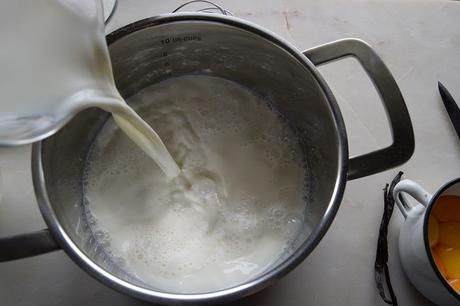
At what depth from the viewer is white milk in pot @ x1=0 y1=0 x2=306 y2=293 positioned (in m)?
0.67

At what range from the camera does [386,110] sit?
27.8 inches

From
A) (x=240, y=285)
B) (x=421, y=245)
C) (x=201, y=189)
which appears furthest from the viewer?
(x=201, y=189)

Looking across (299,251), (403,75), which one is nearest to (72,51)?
(299,251)

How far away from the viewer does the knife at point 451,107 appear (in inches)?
36.4

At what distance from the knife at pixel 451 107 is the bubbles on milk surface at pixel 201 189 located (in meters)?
0.30

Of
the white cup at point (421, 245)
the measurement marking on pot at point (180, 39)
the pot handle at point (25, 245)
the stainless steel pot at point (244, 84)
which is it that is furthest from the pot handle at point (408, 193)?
the pot handle at point (25, 245)

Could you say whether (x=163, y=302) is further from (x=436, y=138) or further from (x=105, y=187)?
(x=436, y=138)

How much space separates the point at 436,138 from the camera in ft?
3.05

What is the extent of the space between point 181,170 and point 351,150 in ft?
1.06

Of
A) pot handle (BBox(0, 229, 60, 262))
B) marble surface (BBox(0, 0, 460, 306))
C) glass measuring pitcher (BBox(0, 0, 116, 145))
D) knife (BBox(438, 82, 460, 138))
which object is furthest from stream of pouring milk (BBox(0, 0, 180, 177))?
knife (BBox(438, 82, 460, 138))

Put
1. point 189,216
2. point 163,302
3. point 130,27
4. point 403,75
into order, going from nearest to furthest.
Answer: point 163,302, point 130,27, point 189,216, point 403,75

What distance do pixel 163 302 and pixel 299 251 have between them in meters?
0.19

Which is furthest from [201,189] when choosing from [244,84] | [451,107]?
[451,107]

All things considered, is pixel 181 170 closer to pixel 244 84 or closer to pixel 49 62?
pixel 244 84
